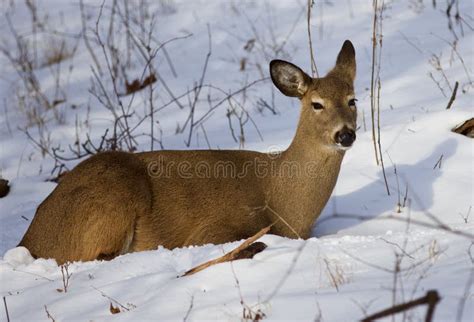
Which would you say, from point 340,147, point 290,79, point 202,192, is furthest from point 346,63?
point 202,192

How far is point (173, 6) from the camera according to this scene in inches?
501

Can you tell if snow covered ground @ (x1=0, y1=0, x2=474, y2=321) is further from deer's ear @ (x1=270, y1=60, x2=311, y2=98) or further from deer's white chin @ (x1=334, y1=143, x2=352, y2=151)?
deer's ear @ (x1=270, y1=60, x2=311, y2=98)

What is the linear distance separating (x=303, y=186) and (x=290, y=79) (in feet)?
2.50

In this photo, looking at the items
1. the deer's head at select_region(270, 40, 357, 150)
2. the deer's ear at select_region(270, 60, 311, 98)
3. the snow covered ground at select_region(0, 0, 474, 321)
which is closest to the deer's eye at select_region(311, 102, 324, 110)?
the deer's head at select_region(270, 40, 357, 150)

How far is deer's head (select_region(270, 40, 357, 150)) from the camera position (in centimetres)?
592

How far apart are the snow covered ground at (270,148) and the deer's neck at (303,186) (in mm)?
207

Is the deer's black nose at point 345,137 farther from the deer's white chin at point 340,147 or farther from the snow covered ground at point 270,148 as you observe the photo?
the snow covered ground at point 270,148

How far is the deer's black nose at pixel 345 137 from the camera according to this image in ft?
19.0

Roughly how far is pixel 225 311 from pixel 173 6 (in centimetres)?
943

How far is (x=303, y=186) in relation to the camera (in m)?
6.23

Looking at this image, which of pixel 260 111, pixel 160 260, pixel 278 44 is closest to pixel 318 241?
pixel 160 260

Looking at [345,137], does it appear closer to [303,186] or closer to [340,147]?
[340,147]

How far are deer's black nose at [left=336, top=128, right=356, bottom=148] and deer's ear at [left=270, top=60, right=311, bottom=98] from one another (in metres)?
0.58

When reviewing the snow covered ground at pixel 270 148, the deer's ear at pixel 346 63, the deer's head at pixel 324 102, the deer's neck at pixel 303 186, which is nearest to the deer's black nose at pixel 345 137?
the deer's head at pixel 324 102
